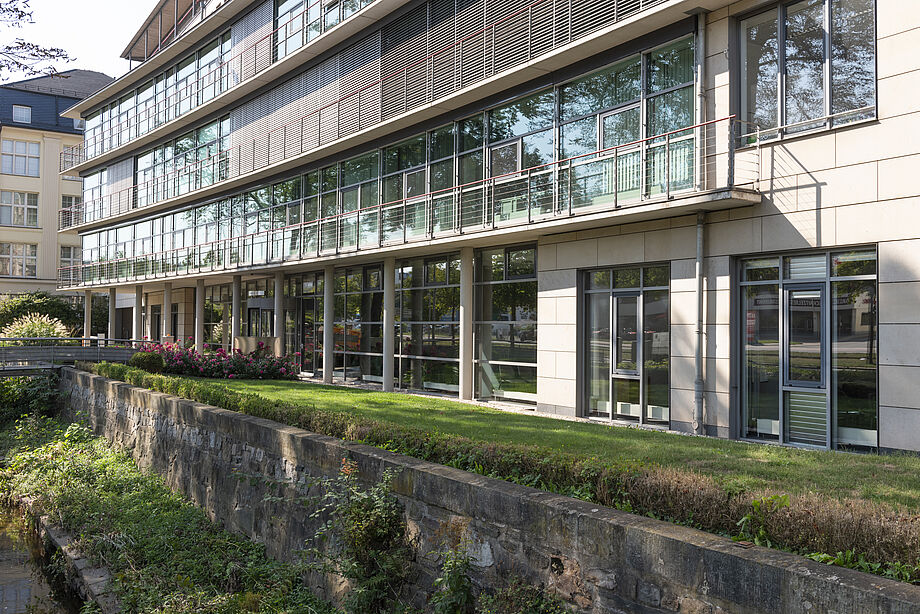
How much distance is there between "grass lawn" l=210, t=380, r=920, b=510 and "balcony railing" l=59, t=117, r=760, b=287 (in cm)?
415


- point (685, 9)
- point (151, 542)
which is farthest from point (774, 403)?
point (151, 542)

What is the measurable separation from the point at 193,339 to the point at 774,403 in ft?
93.4

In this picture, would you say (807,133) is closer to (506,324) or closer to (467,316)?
(506,324)

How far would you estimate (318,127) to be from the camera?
877 inches

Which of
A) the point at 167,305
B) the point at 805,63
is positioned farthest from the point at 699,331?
the point at 167,305

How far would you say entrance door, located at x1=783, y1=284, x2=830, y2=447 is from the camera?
34.8 ft

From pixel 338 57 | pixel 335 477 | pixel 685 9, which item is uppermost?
pixel 338 57

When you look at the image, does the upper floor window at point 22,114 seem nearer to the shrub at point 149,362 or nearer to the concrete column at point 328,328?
the shrub at point 149,362

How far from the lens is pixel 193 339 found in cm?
3412

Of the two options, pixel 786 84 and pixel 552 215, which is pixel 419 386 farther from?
pixel 786 84

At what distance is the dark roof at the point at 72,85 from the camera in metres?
51.8

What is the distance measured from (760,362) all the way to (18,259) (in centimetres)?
5088

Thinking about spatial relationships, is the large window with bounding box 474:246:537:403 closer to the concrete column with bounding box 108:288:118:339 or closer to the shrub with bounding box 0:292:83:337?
the concrete column with bounding box 108:288:118:339

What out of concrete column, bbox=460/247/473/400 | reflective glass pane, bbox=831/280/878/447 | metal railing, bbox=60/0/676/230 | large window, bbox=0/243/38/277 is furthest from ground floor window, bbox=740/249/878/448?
large window, bbox=0/243/38/277
